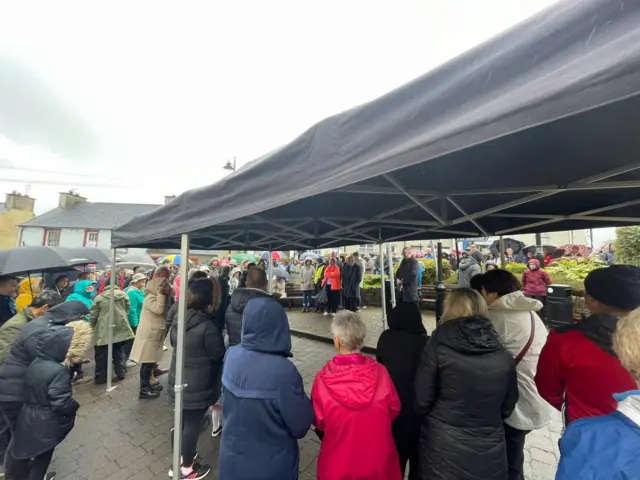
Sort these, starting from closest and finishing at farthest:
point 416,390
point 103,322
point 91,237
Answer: point 416,390 → point 103,322 → point 91,237

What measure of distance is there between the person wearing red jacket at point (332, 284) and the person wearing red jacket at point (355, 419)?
7317mm

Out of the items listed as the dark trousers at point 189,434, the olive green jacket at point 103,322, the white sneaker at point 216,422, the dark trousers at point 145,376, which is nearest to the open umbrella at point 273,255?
the olive green jacket at point 103,322

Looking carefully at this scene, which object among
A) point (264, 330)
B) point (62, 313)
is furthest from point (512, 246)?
point (62, 313)

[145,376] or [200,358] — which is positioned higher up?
[200,358]

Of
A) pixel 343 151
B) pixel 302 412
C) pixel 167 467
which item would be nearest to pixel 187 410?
pixel 167 467

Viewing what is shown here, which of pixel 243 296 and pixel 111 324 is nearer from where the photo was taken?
pixel 243 296

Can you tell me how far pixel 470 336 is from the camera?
166cm

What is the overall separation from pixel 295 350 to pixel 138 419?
10.7 feet

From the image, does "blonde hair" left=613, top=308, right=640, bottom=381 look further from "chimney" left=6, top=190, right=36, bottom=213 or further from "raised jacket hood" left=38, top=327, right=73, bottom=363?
"chimney" left=6, top=190, right=36, bottom=213

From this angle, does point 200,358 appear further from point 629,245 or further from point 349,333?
point 629,245

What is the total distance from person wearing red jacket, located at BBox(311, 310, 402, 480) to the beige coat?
330cm

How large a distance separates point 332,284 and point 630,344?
27.4ft

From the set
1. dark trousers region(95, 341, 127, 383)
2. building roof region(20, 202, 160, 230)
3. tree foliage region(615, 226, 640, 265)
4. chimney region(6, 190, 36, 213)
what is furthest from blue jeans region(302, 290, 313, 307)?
chimney region(6, 190, 36, 213)

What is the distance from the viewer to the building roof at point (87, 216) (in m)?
30.1
